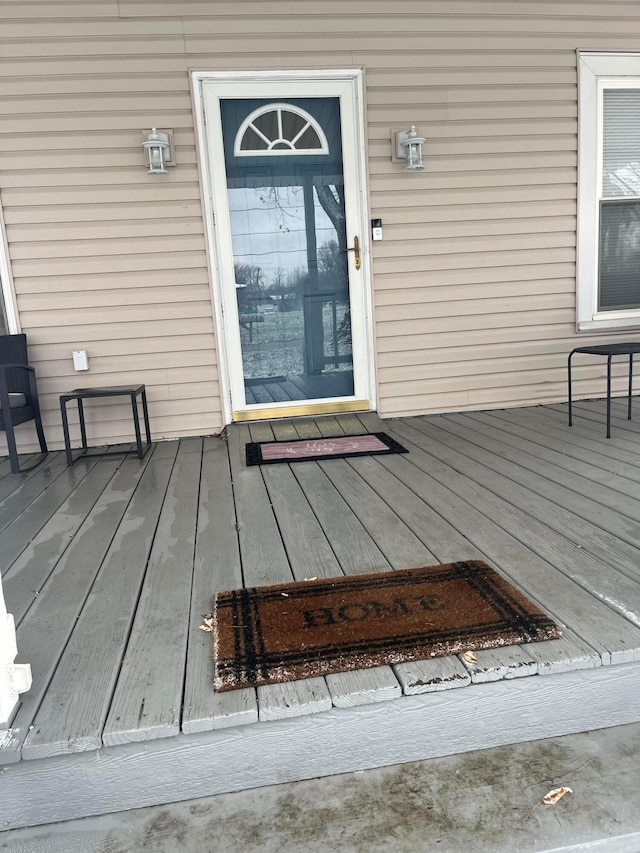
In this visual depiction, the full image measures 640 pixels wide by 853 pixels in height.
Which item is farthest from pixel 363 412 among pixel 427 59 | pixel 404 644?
pixel 404 644

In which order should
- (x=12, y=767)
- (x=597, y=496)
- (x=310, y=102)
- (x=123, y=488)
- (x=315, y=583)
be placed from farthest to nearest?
(x=310, y=102), (x=123, y=488), (x=597, y=496), (x=315, y=583), (x=12, y=767)

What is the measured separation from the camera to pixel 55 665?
155 cm

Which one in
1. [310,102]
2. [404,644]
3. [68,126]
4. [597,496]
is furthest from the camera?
[310,102]

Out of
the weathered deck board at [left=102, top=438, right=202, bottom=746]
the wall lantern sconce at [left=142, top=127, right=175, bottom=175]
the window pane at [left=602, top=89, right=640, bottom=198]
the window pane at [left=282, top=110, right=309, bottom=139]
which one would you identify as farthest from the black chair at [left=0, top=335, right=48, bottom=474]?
the window pane at [left=602, top=89, right=640, bottom=198]

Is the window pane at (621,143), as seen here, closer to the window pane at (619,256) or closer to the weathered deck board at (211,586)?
the window pane at (619,256)

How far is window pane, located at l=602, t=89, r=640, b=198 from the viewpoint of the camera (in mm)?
4457

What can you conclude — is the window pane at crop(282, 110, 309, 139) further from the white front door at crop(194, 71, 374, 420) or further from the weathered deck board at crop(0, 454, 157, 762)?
the weathered deck board at crop(0, 454, 157, 762)

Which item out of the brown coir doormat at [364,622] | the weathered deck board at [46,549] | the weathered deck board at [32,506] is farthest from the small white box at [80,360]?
the brown coir doormat at [364,622]

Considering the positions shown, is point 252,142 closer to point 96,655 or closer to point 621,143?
point 621,143

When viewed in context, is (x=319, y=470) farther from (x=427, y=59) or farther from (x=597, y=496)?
(x=427, y=59)

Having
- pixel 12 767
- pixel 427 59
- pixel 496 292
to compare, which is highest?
pixel 427 59

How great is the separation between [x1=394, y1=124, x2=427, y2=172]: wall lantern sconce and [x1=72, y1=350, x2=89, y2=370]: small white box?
240 cm

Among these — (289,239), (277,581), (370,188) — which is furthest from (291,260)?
(277,581)

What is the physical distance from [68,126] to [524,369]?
341 cm
